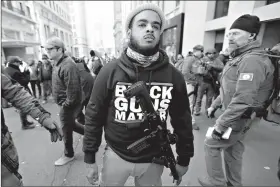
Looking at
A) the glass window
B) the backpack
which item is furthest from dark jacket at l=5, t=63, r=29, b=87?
the glass window

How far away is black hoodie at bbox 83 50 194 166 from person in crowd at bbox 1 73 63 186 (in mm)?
555

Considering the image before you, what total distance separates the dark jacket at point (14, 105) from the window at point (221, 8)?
773cm

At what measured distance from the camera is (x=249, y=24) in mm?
1419

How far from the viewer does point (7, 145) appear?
123 centimetres

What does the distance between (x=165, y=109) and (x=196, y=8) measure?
8.60 metres

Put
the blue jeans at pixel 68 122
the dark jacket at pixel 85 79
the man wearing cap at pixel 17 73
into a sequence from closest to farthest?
the blue jeans at pixel 68 122
the dark jacket at pixel 85 79
the man wearing cap at pixel 17 73

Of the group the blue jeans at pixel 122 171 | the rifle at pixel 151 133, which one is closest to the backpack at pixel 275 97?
the rifle at pixel 151 133

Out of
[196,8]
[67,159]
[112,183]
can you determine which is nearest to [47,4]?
[196,8]

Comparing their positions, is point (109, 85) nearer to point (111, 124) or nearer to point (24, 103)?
point (111, 124)

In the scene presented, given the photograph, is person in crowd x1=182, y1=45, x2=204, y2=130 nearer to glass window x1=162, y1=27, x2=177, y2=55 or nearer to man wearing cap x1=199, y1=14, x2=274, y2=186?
man wearing cap x1=199, y1=14, x2=274, y2=186

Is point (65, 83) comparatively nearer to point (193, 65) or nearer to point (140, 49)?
point (140, 49)

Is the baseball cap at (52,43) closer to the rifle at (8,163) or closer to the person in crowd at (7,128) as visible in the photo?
the person in crowd at (7,128)

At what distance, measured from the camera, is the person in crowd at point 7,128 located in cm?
116

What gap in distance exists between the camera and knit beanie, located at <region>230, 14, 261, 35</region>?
4.56 feet
